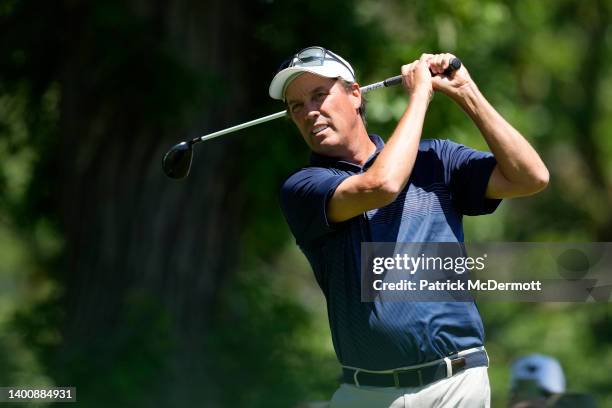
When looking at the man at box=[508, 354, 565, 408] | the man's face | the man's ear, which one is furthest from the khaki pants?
the man at box=[508, 354, 565, 408]

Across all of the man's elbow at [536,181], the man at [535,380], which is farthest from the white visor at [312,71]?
the man at [535,380]

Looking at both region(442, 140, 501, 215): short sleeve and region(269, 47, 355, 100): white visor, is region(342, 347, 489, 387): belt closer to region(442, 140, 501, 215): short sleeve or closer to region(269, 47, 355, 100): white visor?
region(442, 140, 501, 215): short sleeve

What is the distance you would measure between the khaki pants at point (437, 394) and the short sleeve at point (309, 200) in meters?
0.48

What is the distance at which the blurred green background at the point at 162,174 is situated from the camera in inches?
273

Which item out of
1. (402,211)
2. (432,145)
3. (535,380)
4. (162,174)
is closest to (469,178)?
(432,145)

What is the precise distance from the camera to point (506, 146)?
10.1 feet

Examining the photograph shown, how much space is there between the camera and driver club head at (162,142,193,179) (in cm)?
405

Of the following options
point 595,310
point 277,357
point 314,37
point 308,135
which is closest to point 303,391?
point 277,357

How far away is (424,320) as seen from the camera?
300 centimetres

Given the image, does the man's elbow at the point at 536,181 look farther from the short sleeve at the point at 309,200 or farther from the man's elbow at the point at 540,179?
the short sleeve at the point at 309,200

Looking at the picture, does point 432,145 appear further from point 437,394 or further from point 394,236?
point 437,394

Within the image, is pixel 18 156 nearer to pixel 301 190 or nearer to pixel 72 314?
pixel 72 314

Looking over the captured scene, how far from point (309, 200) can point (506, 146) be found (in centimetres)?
58

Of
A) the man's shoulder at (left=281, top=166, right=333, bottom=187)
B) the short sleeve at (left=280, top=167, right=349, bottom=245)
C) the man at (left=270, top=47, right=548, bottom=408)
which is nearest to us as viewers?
the man at (left=270, top=47, right=548, bottom=408)
